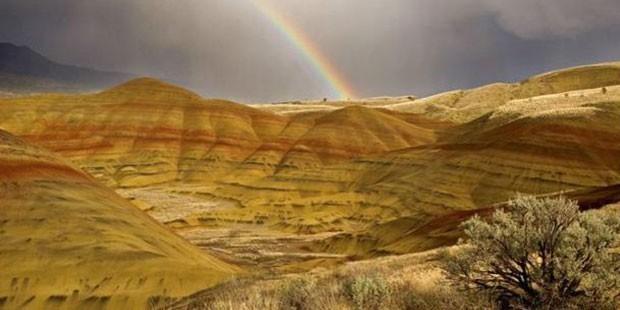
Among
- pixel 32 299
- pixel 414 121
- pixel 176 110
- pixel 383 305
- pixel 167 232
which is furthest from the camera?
pixel 414 121

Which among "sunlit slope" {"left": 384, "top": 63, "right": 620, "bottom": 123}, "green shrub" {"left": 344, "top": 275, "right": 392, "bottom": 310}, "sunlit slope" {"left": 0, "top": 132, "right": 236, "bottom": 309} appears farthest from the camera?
"sunlit slope" {"left": 384, "top": 63, "right": 620, "bottom": 123}

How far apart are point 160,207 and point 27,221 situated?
59919 mm

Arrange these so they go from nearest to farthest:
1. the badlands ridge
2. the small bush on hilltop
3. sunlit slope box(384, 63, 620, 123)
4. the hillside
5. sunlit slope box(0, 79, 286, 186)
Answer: the small bush on hilltop
the badlands ridge
the hillside
sunlit slope box(0, 79, 286, 186)
sunlit slope box(384, 63, 620, 123)

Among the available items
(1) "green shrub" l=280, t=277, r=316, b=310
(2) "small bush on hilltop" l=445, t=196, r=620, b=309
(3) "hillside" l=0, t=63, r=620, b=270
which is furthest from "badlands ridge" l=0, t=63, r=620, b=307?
(2) "small bush on hilltop" l=445, t=196, r=620, b=309

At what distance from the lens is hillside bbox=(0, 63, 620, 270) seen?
6488 centimetres

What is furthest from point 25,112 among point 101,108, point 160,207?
point 160,207

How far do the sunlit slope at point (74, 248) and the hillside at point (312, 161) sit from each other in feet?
42.5

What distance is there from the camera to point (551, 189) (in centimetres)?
6462

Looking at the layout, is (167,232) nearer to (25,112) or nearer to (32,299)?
(32,299)

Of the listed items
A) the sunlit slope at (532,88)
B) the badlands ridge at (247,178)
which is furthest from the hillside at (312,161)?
the sunlit slope at (532,88)

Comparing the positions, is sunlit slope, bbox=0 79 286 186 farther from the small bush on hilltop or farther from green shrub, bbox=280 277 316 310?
the small bush on hilltop

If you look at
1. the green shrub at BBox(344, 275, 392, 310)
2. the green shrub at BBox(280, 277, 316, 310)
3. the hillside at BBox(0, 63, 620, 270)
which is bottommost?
the green shrub at BBox(280, 277, 316, 310)

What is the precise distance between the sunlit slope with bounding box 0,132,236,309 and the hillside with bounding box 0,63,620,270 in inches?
510

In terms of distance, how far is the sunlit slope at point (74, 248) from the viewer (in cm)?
2167
